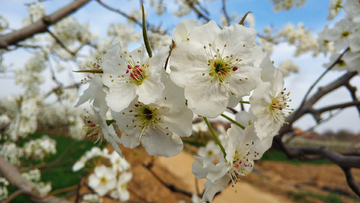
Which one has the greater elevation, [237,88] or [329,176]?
[237,88]

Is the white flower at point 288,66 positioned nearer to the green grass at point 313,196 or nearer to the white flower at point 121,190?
the green grass at point 313,196

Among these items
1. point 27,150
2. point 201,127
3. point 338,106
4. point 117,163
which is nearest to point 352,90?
point 338,106

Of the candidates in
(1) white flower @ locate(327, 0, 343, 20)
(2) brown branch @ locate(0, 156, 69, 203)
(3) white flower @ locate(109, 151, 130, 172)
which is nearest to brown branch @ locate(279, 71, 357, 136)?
(1) white flower @ locate(327, 0, 343, 20)

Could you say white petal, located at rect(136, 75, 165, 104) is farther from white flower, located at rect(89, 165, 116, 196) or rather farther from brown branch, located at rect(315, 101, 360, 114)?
brown branch, located at rect(315, 101, 360, 114)

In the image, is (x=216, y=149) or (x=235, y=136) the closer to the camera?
(x=235, y=136)

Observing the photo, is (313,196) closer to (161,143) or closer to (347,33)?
(347,33)

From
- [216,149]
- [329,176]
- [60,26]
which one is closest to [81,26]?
[60,26]

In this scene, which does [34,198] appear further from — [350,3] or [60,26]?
[60,26]

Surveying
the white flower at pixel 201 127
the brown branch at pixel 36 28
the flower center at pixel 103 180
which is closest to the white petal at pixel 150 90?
the white flower at pixel 201 127
